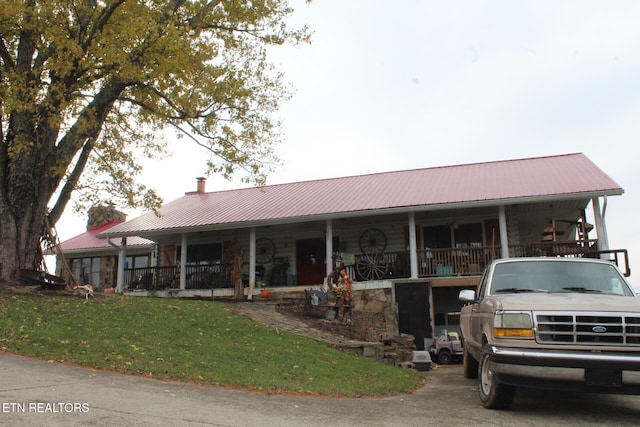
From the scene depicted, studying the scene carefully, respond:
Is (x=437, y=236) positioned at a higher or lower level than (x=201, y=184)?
lower

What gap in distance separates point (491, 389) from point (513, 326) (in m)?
0.78

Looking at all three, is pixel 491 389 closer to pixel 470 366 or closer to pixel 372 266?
pixel 470 366

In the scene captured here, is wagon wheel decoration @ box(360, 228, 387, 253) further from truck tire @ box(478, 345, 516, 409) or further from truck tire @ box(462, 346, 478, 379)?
truck tire @ box(478, 345, 516, 409)

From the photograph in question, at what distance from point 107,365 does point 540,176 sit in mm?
14948

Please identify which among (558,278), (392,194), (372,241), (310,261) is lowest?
(558,278)

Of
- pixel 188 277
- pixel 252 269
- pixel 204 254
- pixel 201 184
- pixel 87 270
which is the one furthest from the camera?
pixel 87 270

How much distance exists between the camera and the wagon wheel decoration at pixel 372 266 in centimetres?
1777

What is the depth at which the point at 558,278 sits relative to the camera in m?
6.38

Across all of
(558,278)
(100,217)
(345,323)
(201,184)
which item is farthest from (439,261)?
(100,217)

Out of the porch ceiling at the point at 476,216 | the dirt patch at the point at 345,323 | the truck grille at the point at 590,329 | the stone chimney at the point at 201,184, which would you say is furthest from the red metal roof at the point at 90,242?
the truck grille at the point at 590,329

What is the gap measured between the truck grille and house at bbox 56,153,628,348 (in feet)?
34.1

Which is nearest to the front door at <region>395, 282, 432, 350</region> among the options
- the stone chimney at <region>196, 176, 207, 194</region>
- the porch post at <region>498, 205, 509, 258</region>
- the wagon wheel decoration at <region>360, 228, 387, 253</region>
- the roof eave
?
the roof eave

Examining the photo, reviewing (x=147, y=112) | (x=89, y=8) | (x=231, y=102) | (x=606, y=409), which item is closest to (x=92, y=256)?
(x=147, y=112)

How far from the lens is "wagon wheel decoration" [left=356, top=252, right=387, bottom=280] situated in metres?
17.8
